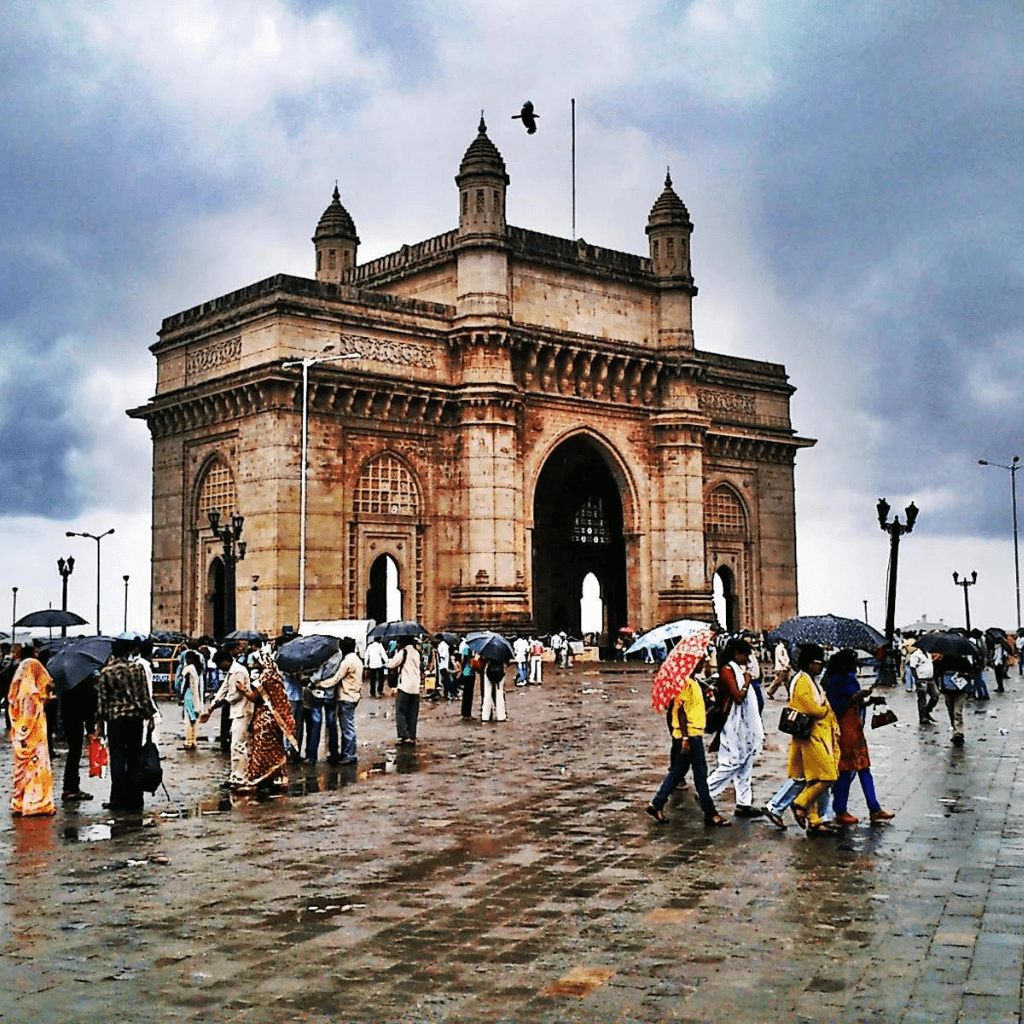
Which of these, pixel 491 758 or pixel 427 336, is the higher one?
pixel 427 336

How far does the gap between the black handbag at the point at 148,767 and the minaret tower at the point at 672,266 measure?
34473 millimetres

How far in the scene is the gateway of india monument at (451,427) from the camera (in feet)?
119

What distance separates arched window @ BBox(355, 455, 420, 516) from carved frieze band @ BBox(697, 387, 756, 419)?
13308mm

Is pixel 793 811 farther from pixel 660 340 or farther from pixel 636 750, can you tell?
pixel 660 340

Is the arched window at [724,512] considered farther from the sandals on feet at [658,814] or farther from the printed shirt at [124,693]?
the printed shirt at [124,693]

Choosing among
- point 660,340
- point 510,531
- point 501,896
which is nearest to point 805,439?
point 660,340

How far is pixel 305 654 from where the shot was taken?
1568 cm

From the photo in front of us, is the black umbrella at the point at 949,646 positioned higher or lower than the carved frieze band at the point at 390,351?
lower

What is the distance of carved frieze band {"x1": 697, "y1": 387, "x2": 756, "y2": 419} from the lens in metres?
48.2

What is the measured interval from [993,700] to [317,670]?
685 inches

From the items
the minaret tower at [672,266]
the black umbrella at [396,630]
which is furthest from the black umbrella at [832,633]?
the minaret tower at [672,266]

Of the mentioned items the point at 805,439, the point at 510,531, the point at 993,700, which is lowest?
the point at 993,700

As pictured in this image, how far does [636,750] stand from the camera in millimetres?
17000

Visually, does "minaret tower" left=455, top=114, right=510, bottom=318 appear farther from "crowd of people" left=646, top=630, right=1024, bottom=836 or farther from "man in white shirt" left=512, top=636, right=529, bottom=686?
"crowd of people" left=646, top=630, right=1024, bottom=836
